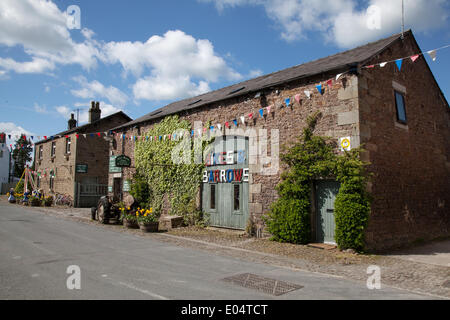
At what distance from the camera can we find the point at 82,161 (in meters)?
24.6

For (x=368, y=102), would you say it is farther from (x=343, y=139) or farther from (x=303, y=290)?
(x=303, y=290)

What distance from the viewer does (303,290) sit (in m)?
5.24

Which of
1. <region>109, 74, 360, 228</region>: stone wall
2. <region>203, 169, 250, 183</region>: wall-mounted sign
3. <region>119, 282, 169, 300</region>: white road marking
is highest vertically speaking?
<region>109, 74, 360, 228</region>: stone wall

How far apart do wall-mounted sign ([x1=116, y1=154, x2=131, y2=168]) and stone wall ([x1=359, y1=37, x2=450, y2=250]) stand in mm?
12051

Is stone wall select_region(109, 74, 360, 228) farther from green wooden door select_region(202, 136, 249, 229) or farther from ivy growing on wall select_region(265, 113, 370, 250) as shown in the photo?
green wooden door select_region(202, 136, 249, 229)

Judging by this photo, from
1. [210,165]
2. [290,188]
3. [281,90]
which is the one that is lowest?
[290,188]

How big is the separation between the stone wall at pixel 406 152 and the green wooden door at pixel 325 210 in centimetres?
105

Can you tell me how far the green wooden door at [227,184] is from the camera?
12.0m

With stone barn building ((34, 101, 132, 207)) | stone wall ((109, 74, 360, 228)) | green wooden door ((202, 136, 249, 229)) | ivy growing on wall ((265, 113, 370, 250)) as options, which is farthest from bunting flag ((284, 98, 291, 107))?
stone barn building ((34, 101, 132, 207))

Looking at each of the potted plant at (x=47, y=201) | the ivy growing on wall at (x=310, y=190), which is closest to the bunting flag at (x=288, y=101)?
the ivy growing on wall at (x=310, y=190)

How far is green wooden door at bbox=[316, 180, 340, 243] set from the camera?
30.7 feet

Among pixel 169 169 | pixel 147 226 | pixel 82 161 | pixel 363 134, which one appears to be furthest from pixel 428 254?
pixel 82 161

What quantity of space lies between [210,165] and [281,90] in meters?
4.29
